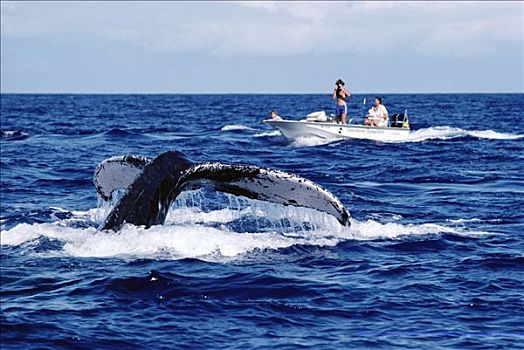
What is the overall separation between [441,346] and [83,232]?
5700 mm

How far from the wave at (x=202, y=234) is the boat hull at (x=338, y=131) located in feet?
61.2

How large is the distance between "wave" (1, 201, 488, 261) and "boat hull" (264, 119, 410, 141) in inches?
735

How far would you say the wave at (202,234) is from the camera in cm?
1042

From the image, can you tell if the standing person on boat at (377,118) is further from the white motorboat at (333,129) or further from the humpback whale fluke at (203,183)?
the humpback whale fluke at (203,183)

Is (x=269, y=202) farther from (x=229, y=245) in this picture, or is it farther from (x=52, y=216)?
(x=52, y=216)

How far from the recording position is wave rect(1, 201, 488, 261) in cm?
1042

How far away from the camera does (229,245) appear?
36.9 ft

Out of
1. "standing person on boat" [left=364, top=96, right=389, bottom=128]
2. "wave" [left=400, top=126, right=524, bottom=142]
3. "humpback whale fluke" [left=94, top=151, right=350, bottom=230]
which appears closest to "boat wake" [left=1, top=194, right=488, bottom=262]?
"humpback whale fluke" [left=94, top=151, right=350, bottom=230]

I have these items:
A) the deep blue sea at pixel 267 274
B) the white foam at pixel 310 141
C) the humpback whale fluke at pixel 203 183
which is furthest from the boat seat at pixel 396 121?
the humpback whale fluke at pixel 203 183

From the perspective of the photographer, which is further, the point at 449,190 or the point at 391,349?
the point at 449,190

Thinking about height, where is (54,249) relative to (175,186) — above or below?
below

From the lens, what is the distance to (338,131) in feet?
108

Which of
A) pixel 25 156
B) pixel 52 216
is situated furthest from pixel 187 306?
pixel 25 156

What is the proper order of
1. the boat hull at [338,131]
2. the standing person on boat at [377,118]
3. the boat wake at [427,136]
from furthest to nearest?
the standing person on boat at [377,118] → the boat wake at [427,136] → the boat hull at [338,131]
